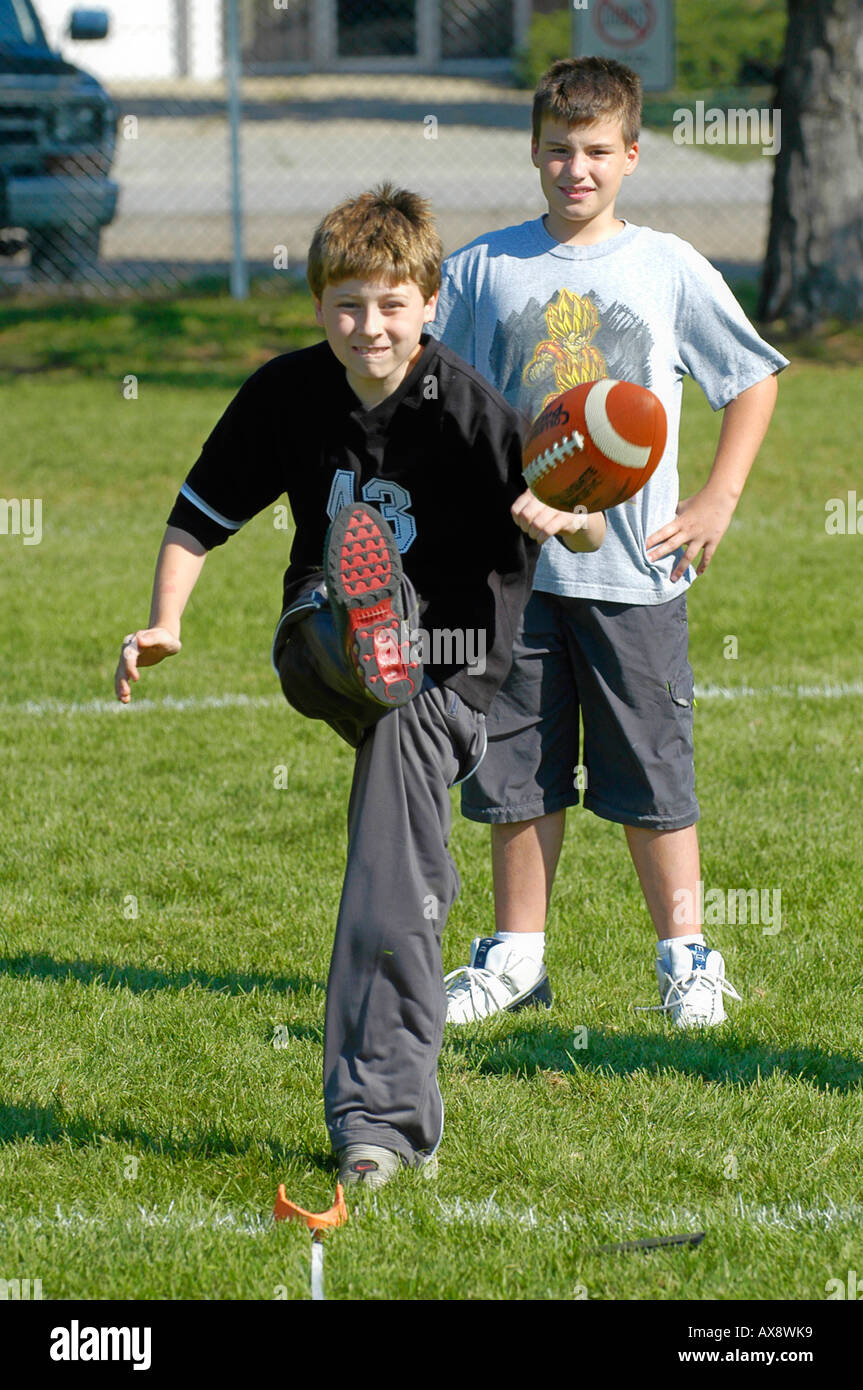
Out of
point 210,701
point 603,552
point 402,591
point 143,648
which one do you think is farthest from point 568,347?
point 210,701

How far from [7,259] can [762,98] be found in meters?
17.2

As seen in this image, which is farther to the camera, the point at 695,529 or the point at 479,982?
the point at 479,982

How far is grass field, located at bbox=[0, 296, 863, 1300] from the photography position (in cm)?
278

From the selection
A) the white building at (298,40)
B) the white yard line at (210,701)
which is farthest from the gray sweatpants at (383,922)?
the white building at (298,40)

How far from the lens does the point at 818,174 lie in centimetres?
1300

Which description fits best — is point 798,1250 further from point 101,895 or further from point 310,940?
point 101,895

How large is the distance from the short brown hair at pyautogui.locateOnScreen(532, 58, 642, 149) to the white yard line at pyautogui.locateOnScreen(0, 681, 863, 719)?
9.84 ft

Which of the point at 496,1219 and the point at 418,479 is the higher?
the point at 418,479

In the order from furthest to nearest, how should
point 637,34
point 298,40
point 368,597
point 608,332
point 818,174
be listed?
1. point 298,40
2. point 637,34
3. point 818,174
4. point 608,332
5. point 368,597

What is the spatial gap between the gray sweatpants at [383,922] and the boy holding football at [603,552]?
83 cm

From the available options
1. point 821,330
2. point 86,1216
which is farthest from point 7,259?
point 86,1216

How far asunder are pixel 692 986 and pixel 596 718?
632 mm

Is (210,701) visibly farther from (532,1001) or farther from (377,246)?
(377,246)

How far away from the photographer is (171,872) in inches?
182
